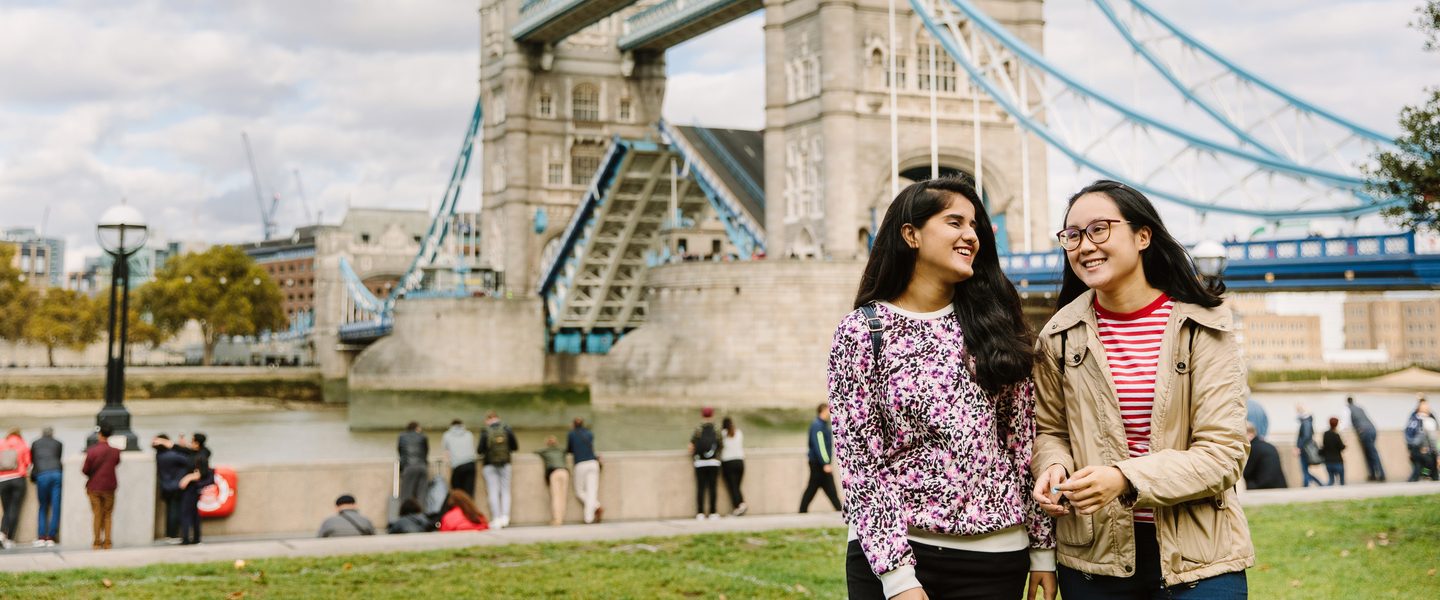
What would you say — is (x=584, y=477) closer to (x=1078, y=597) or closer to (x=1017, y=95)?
(x=1078, y=597)

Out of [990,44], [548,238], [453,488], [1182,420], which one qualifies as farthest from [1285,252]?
[548,238]

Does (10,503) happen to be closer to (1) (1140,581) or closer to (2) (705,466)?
(2) (705,466)

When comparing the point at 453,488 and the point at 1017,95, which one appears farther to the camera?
the point at 1017,95

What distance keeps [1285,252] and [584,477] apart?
772 inches

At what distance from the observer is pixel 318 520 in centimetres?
1161

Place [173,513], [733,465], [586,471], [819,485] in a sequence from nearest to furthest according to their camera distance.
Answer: [173,513] < [586,471] < [819,485] < [733,465]

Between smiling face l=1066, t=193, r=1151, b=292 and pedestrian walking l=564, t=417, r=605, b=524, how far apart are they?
9216mm

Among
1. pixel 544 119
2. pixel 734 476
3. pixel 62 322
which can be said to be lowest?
pixel 734 476

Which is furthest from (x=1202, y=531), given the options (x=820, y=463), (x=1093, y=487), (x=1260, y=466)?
(x=1260, y=466)

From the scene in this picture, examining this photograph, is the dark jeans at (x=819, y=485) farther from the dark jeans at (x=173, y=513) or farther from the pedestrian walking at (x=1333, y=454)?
the pedestrian walking at (x=1333, y=454)

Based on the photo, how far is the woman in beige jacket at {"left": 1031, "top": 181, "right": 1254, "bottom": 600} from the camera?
2957mm

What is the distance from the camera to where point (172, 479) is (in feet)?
35.8

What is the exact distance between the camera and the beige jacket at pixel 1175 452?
2.94 meters

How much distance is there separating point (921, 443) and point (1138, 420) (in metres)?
0.49
